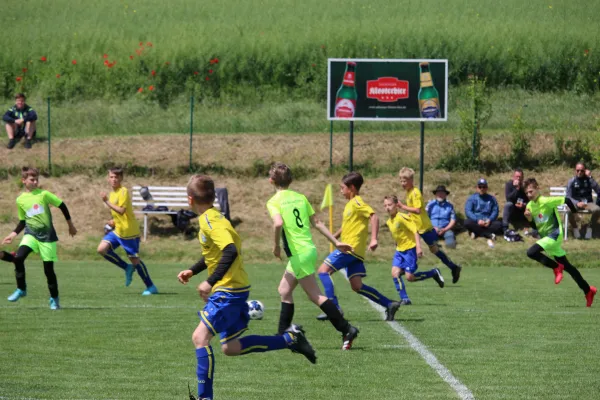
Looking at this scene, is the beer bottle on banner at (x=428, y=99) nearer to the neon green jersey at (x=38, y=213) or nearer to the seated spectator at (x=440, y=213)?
the seated spectator at (x=440, y=213)

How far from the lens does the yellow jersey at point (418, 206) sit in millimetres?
16281

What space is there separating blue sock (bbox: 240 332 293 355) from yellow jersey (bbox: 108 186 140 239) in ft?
26.1

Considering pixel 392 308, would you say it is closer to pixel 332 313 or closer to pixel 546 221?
pixel 332 313

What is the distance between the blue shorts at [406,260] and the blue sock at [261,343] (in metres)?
6.33

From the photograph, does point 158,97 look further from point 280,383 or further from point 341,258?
point 280,383

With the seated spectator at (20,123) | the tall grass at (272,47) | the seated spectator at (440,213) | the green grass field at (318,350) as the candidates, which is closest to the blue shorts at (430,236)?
the green grass field at (318,350)

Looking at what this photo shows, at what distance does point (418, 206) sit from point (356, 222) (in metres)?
4.16

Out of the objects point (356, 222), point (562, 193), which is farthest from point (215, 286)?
point (562, 193)

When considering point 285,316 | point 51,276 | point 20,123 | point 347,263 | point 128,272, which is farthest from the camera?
point 20,123

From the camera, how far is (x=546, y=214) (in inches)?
586

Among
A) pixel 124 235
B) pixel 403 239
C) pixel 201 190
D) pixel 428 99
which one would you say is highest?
pixel 428 99

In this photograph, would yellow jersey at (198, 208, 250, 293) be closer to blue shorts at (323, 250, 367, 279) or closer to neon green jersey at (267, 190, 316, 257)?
neon green jersey at (267, 190, 316, 257)

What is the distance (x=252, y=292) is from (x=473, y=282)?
4.55 metres

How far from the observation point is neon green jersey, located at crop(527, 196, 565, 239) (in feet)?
48.6
